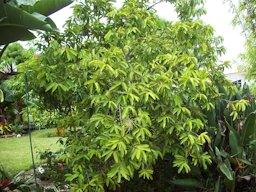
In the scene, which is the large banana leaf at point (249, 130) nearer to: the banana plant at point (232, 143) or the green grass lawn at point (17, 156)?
the banana plant at point (232, 143)

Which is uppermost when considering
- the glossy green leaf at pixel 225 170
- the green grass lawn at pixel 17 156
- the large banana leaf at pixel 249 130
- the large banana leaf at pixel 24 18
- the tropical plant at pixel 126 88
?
the large banana leaf at pixel 24 18

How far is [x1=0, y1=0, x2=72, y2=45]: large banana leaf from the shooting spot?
119 inches

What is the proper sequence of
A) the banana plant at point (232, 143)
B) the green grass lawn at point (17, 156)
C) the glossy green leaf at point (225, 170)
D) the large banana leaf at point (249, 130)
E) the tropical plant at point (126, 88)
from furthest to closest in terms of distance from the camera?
the green grass lawn at point (17, 156) < the large banana leaf at point (249, 130) < the banana plant at point (232, 143) < the glossy green leaf at point (225, 170) < the tropical plant at point (126, 88)

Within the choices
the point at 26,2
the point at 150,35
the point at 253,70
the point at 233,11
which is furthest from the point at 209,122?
the point at 233,11

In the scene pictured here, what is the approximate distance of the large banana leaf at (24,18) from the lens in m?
3.04

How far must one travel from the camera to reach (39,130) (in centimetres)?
1159

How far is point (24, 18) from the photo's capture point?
3072mm

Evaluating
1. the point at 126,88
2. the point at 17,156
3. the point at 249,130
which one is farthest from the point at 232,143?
the point at 17,156

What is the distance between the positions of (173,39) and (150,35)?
0.83ft

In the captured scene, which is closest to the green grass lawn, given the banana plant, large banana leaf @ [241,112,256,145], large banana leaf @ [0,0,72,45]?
large banana leaf @ [0,0,72,45]

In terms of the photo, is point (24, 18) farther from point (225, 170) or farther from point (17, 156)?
point (17, 156)

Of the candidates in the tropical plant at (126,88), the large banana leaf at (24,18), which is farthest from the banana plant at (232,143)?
the large banana leaf at (24,18)

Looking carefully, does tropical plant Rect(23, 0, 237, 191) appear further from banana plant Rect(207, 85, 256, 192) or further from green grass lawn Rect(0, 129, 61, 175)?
green grass lawn Rect(0, 129, 61, 175)

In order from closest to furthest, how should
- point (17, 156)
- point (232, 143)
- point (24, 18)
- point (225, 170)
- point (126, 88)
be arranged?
point (126, 88) < point (225, 170) < point (24, 18) < point (232, 143) < point (17, 156)
